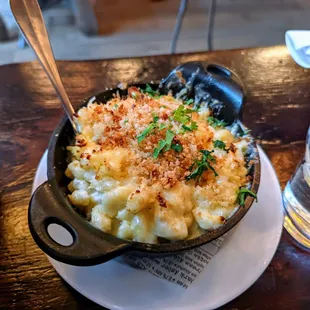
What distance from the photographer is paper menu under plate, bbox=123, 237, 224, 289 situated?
0.72m

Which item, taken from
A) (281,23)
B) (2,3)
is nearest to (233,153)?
(2,3)

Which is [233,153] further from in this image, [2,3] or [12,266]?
[2,3]

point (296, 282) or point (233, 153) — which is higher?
point (233, 153)

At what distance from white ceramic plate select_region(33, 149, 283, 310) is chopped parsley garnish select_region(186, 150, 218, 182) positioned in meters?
0.15

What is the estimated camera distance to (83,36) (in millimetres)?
2348

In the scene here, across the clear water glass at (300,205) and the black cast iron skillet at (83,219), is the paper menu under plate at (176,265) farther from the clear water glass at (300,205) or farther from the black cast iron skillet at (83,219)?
the clear water glass at (300,205)

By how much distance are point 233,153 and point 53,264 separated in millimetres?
393

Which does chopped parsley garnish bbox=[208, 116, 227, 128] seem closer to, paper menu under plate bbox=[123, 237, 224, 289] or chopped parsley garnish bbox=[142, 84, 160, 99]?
chopped parsley garnish bbox=[142, 84, 160, 99]

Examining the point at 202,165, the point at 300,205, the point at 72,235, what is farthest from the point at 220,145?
the point at 72,235

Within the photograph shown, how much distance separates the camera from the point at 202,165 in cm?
73

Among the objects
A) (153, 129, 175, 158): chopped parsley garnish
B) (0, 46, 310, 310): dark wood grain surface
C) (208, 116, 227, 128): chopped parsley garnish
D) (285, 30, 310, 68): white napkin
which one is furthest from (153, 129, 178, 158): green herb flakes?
(285, 30, 310, 68): white napkin

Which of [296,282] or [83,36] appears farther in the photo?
[83,36]

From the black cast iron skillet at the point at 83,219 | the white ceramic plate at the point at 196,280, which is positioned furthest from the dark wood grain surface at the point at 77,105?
the black cast iron skillet at the point at 83,219

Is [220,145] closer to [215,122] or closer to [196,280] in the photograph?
[215,122]
